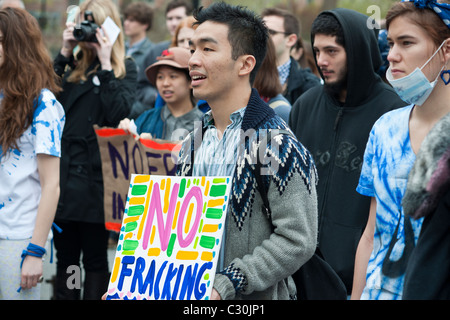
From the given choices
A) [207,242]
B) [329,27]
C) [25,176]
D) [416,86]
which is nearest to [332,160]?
[329,27]

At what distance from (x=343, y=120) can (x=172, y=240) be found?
1830 millimetres

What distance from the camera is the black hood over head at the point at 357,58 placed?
4047 millimetres

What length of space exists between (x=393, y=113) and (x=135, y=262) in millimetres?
1279

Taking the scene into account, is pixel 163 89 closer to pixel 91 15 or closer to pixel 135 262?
pixel 91 15

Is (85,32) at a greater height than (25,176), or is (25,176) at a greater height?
(85,32)

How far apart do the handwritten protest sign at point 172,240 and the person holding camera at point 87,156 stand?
2.41m

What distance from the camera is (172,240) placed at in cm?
262

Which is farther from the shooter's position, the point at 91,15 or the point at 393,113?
the point at 91,15

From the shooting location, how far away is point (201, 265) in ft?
Result: 8.26

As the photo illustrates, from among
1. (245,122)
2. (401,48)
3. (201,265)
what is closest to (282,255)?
(201,265)

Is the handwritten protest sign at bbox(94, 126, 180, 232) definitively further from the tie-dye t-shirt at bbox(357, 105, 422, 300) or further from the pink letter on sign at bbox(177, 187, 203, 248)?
the tie-dye t-shirt at bbox(357, 105, 422, 300)

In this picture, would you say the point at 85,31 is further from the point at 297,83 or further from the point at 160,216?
the point at 160,216

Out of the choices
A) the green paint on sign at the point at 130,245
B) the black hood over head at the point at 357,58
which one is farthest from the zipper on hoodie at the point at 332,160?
the green paint on sign at the point at 130,245
